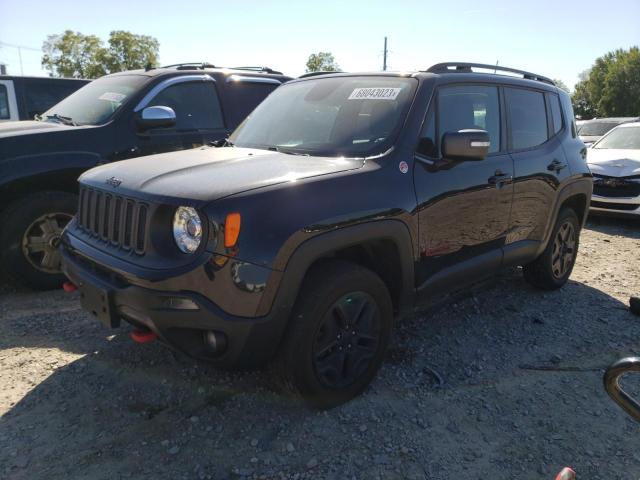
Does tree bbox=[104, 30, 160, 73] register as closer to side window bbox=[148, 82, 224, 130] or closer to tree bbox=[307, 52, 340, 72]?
tree bbox=[307, 52, 340, 72]

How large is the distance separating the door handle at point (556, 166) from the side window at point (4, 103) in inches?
289

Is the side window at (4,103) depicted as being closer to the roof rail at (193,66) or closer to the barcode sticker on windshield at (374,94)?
the roof rail at (193,66)

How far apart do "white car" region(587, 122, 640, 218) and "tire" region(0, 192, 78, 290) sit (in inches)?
291

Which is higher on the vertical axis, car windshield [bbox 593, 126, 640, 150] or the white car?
car windshield [bbox 593, 126, 640, 150]

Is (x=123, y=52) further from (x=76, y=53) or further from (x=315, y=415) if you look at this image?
(x=315, y=415)

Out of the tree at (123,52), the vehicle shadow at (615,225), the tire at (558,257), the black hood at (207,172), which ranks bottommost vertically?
the vehicle shadow at (615,225)

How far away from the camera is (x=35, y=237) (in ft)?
14.1

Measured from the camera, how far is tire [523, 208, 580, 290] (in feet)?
15.4

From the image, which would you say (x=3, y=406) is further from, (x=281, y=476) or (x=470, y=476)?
(x=470, y=476)


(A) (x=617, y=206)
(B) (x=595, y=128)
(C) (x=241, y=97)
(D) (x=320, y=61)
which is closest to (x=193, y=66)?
(C) (x=241, y=97)

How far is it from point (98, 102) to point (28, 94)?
3.54m

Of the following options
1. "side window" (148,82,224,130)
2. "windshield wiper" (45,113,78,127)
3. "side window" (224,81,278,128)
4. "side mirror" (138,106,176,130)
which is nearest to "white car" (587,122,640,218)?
"side window" (224,81,278,128)

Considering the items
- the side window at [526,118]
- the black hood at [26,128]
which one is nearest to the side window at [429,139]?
the side window at [526,118]

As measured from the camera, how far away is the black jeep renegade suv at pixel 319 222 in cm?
235
